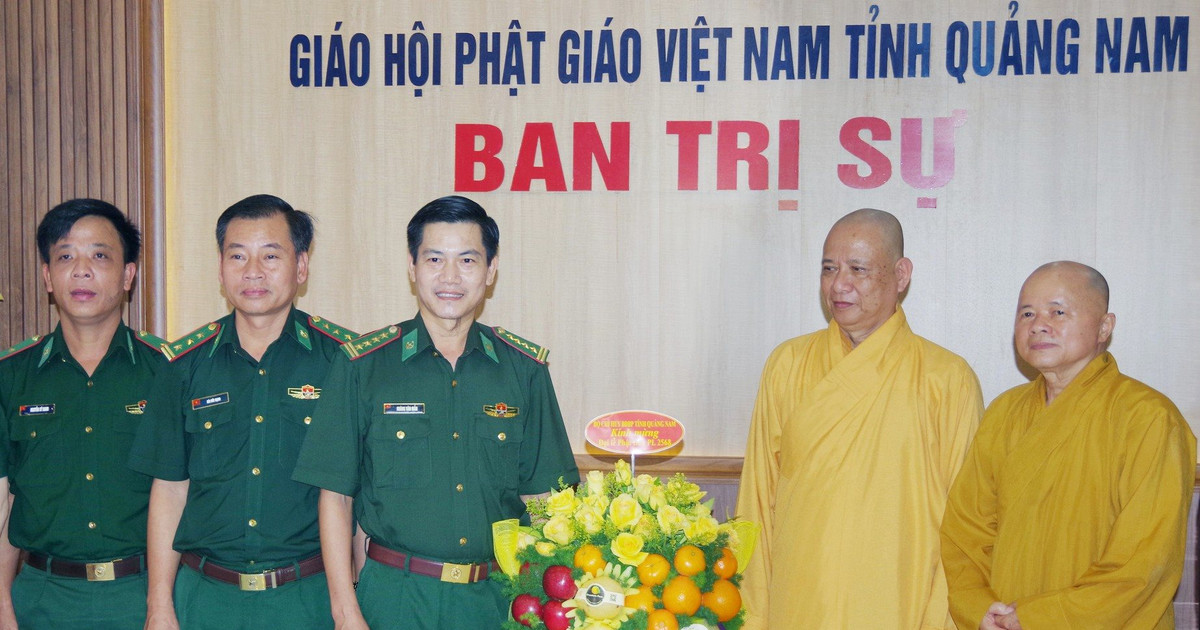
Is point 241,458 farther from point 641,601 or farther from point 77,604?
point 641,601

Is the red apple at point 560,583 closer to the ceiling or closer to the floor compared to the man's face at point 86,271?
closer to the floor

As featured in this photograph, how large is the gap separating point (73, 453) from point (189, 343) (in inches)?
17.3

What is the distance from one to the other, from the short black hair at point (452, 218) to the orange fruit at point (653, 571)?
887 mm

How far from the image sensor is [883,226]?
2.78 meters

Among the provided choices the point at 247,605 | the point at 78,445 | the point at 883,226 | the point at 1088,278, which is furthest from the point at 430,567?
the point at 1088,278

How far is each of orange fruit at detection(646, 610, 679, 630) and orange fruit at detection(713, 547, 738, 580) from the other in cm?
16

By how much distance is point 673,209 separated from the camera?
3.95 meters

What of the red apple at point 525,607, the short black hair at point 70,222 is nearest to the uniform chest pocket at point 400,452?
the red apple at point 525,607

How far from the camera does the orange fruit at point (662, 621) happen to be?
1.86 meters

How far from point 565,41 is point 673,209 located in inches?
30.4

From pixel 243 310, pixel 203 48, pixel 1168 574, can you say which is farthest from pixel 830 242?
pixel 203 48

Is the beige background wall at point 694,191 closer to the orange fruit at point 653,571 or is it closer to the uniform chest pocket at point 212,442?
the uniform chest pocket at point 212,442

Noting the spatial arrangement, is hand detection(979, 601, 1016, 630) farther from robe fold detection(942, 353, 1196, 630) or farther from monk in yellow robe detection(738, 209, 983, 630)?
monk in yellow robe detection(738, 209, 983, 630)

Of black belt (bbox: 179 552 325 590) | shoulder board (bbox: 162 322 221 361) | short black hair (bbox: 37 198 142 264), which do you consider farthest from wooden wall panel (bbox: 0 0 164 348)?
black belt (bbox: 179 552 325 590)
